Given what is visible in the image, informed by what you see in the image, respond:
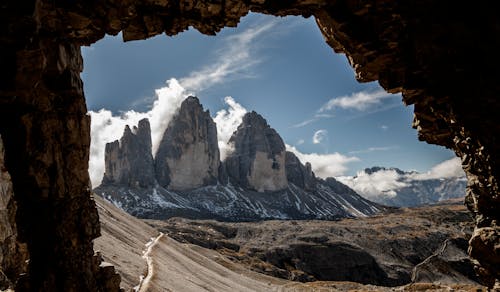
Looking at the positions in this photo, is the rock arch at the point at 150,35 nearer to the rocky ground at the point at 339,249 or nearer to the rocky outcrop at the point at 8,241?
the rocky outcrop at the point at 8,241

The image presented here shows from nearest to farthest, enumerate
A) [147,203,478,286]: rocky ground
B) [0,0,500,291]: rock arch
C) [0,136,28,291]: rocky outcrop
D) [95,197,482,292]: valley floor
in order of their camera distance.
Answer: [0,136,28,291]: rocky outcrop, [0,0,500,291]: rock arch, [95,197,482,292]: valley floor, [147,203,478,286]: rocky ground

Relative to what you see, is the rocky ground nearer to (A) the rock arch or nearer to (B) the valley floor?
(B) the valley floor

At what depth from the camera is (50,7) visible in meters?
17.2

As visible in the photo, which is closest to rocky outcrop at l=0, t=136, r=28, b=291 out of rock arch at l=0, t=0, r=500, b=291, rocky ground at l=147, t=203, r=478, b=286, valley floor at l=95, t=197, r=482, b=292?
rock arch at l=0, t=0, r=500, b=291

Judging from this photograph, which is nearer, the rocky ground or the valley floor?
the valley floor

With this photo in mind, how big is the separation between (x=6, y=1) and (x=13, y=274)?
10843 mm

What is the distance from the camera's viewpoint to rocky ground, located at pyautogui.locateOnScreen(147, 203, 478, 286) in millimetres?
115812

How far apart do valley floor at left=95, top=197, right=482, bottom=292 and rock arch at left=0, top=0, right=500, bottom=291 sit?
47.9 feet

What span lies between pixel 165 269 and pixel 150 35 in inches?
1624

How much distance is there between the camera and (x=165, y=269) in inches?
2073

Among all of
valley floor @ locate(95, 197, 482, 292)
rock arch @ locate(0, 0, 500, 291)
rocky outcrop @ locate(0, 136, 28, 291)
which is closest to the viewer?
rocky outcrop @ locate(0, 136, 28, 291)

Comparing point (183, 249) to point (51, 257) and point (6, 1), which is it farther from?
point (6, 1)

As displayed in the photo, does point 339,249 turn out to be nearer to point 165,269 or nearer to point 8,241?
point 165,269

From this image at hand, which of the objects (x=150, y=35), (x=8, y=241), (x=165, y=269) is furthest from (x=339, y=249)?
(x=8, y=241)
